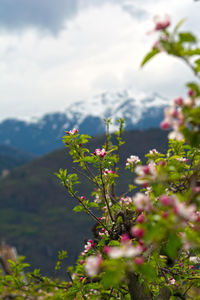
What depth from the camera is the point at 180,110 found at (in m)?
2.06

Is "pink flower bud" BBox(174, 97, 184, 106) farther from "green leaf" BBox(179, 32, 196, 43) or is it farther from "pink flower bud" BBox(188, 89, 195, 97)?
"green leaf" BBox(179, 32, 196, 43)

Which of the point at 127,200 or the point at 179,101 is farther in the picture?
the point at 127,200

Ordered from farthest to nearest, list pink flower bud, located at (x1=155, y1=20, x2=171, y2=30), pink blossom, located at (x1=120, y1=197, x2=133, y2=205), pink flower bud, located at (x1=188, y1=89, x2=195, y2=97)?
1. pink blossom, located at (x1=120, y1=197, x2=133, y2=205)
2. pink flower bud, located at (x1=155, y1=20, x2=171, y2=30)
3. pink flower bud, located at (x1=188, y1=89, x2=195, y2=97)

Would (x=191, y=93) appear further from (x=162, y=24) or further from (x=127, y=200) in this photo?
(x=127, y=200)

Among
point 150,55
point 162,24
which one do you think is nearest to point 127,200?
point 150,55

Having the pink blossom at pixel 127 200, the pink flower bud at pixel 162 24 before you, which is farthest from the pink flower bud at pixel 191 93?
the pink blossom at pixel 127 200

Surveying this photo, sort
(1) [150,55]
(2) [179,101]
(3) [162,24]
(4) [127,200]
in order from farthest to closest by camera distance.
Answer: (4) [127,200] → (1) [150,55] → (3) [162,24] → (2) [179,101]

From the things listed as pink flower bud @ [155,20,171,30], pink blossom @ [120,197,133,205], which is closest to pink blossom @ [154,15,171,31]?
pink flower bud @ [155,20,171,30]

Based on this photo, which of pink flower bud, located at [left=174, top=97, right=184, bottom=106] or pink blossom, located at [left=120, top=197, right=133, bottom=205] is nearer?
pink flower bud, located at [left=174, top=97, right=184, bottom=106]

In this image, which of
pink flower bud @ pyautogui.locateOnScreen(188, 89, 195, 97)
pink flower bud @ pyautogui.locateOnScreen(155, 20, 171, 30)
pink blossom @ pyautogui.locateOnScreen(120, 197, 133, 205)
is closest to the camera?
pink flower bud @ pyautogui.locateOnScreen(188, 89, 195, 97)

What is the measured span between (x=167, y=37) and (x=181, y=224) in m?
1.47

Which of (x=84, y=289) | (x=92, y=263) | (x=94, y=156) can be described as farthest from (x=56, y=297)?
(x=92, y=263)

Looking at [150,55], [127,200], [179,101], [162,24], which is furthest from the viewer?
[127,200]

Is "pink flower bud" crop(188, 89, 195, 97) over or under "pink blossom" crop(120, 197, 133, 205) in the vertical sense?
under
